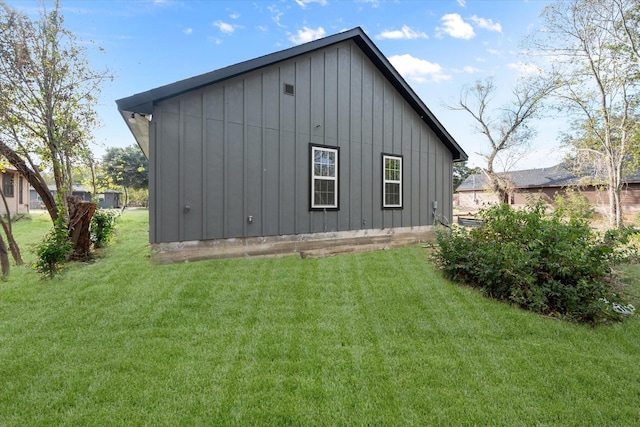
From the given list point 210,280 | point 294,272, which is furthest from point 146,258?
point 294,272

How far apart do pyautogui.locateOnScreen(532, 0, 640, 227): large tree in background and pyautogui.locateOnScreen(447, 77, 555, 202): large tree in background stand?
9734mm

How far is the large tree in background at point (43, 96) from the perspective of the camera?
6.12 metres

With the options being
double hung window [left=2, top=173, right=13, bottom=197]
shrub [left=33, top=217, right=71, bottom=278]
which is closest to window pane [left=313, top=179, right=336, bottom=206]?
shrub [left=33, top=217, right=71, bottom=278]

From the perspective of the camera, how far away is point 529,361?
2.83 m

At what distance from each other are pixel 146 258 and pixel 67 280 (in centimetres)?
143

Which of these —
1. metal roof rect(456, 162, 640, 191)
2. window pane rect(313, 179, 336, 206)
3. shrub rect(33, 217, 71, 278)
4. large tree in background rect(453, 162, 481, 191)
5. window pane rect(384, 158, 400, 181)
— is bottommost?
shrub rect(33, 217, 71, 278)

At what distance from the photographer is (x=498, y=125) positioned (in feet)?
80.6

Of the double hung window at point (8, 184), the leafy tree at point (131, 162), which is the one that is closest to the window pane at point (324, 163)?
the double hung window at point (8, 184)

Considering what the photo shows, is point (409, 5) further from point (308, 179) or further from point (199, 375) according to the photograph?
point (199, 375)

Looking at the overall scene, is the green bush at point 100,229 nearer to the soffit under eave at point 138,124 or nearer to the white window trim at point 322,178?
the soffit under eave at point 138,124

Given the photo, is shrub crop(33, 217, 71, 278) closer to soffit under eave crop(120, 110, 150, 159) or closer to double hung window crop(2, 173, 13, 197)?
soffit under eave crop(120, 110, 150, 159)

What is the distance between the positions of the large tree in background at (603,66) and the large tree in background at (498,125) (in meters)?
9.73

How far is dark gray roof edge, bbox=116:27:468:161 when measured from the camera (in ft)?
17.1

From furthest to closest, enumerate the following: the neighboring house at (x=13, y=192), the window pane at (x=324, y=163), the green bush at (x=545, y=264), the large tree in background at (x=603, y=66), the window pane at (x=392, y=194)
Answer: the neighboring house at (x=13, y=192) → the large tree in background at (x=603, y=66) → the window pane at (x=392, y=194) → the window pane at (x=324, y=163) → the green bush at (x=545, y=264)
